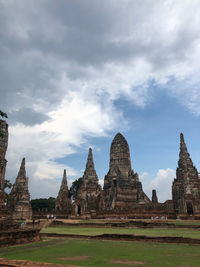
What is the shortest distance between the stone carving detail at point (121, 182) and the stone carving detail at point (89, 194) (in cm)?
240

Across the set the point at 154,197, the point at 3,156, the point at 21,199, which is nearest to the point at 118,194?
the point at 154,197

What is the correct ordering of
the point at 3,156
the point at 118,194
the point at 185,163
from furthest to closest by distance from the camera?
the point at 118,194, the point at 185,163, the point at 3,156

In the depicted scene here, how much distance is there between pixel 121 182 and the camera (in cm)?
4741

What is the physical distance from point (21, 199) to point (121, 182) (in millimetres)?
21098

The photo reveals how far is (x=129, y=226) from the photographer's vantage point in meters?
20.0

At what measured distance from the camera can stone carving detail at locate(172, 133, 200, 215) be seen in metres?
31.0

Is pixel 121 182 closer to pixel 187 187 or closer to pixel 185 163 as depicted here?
pixel 185 163

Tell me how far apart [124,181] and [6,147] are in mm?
34138

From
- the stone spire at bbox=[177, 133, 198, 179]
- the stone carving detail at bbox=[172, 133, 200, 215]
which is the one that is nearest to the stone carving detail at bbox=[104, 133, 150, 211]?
the stone carving detail at bbox=[172, 133, 200, 215]

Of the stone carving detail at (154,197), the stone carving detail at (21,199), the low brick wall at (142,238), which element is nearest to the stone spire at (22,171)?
the stone carving detail at (21,199)

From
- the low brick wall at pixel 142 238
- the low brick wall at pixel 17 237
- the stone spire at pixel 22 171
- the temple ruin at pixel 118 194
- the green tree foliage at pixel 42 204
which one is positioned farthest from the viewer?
the green tree foliage at pixel 42 204

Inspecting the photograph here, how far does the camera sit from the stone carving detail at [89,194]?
38844 mm

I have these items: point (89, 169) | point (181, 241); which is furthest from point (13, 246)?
point (89, 169)

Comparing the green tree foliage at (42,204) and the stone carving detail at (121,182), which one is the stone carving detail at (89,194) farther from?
the green tree foliage at (42,204)
